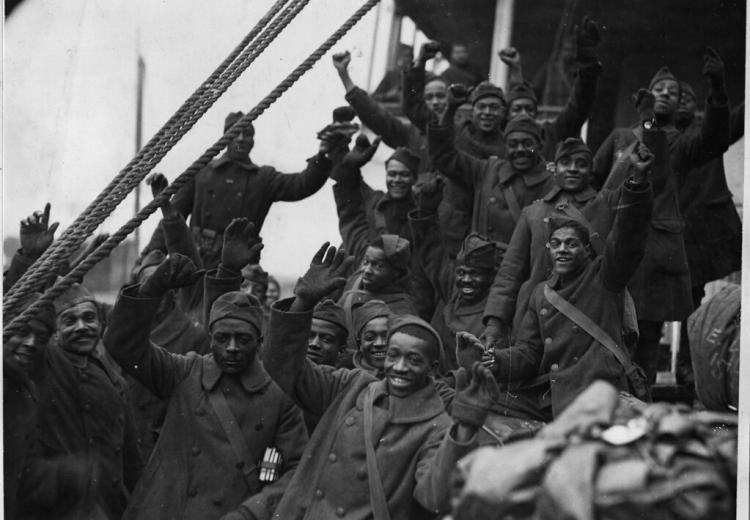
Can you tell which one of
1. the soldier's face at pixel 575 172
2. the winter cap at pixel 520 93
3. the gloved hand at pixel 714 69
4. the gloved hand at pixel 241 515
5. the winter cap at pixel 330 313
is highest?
the winter cap at pixel 520 93

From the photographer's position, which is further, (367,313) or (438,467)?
(367,313)

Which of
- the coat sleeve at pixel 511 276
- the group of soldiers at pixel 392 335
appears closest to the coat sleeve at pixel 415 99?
the group of soldiers at pixel 392 335

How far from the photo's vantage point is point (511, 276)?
6.84 metres

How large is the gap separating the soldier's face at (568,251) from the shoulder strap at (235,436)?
164 cm

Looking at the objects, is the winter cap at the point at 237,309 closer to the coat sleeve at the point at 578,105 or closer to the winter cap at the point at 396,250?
the winter cap at the point at 396,250

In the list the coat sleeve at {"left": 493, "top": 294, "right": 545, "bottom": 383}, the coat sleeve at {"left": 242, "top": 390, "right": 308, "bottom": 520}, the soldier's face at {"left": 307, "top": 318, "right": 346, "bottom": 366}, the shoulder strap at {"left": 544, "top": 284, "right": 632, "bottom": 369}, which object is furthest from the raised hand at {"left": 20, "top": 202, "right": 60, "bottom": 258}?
the shoulder strap at {"left": 544, "top": 284, "right": 632, "bottom": 369}

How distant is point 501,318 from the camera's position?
6664 mm

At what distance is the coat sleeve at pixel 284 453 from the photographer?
579 cm

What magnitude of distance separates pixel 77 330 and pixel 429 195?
2253 mm

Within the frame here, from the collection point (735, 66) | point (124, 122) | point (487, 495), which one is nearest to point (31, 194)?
point (124, 122)

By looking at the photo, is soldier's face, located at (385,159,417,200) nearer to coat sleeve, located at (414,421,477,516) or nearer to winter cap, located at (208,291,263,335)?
winter cap, located at (208,291,263,335)

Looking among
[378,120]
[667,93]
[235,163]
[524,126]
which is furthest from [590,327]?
[235,163]

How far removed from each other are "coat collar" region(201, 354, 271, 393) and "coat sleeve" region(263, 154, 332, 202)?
2.56 metres

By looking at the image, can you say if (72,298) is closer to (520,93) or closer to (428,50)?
(428,50)
